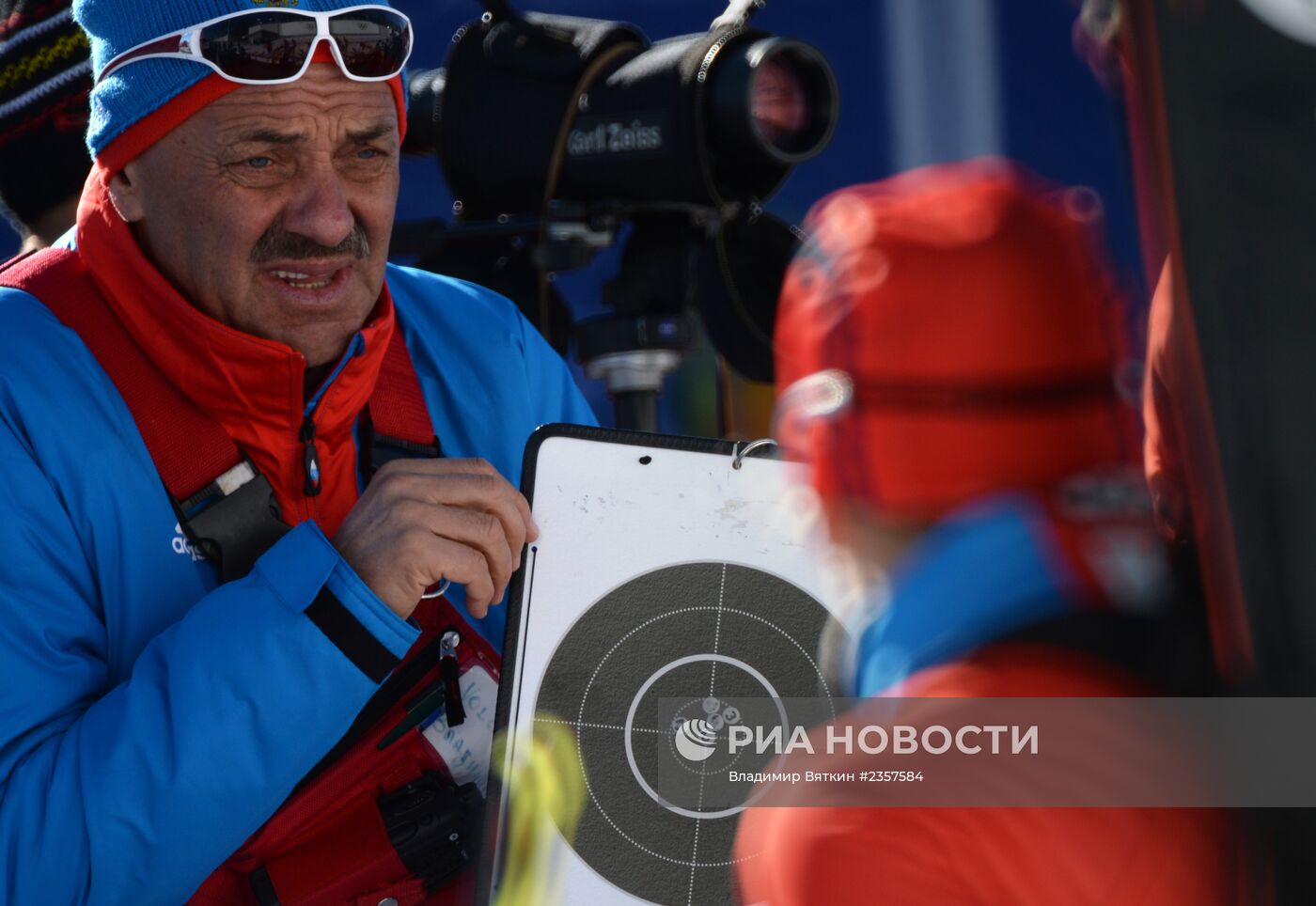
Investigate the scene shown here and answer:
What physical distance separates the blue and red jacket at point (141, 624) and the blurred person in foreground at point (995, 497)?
25.1 inches

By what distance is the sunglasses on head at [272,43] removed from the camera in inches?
43.7

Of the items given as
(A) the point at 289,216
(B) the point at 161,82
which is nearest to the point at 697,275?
(A) the point at 289,216

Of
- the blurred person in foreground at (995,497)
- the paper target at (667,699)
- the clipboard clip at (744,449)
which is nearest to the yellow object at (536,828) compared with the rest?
the paper target at (667,699)

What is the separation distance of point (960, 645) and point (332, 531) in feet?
2.72

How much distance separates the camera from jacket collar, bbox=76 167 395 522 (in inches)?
44.1

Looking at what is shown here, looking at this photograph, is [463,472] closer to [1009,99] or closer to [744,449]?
[744,449]

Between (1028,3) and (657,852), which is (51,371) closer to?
(657,852)

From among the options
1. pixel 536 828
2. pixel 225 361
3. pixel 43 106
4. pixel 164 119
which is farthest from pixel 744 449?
Result: pixel 43 106

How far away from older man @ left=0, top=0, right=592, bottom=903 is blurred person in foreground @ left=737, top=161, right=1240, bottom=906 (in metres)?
0.63

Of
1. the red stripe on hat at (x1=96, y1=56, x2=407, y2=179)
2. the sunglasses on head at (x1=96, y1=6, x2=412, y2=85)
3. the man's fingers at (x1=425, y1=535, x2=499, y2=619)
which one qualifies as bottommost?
the man's fingers at (x1=425, y1=535, x2=499, y2=619)

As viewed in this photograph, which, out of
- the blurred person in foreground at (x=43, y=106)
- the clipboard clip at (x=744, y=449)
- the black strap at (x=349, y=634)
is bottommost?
the black strap at (x=349, y=634)

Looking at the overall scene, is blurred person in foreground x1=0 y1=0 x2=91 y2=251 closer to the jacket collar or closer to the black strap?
the jacket collar

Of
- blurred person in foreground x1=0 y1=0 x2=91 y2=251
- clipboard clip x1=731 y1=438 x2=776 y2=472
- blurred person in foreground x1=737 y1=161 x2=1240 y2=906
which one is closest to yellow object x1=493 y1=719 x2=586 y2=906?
Result: clipboard clip x1=731 y1=438 x2=776 y2=472

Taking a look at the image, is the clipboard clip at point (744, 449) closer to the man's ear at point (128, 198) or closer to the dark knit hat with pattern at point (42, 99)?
the man's ear at point (128, 198)
